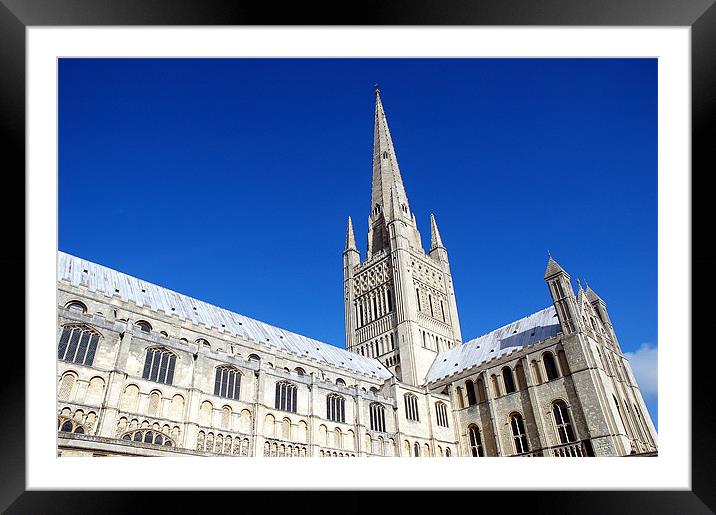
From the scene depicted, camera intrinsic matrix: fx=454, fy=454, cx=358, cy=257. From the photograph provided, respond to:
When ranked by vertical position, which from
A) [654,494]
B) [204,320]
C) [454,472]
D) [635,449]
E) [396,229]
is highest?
[396,229]

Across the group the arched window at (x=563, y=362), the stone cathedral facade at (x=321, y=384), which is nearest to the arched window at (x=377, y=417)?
the stone cathedral facade at (x=321, y=384)

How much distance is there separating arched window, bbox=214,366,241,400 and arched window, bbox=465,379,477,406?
18.6 m

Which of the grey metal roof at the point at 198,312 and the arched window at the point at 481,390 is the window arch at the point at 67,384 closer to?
the grey metal roof at the point at 198,312

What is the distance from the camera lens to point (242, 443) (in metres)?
23.0

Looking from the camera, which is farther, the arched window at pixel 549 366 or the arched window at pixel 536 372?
the arched window at pixel 536 372

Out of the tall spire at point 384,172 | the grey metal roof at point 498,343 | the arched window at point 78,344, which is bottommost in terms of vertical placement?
the arched window at point 78,344

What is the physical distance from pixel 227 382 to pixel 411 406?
1532cm

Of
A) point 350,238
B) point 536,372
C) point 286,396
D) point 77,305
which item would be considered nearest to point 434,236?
point 350,238

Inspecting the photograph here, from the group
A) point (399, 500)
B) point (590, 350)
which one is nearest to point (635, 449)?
point (590, 350)

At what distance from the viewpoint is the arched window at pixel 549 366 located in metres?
29.5
